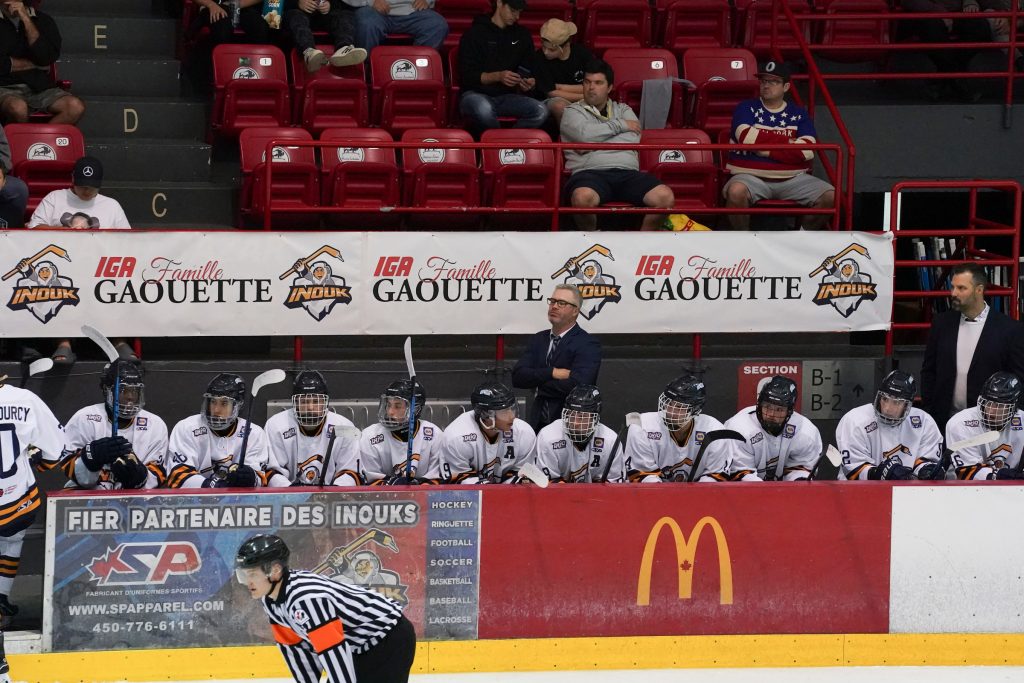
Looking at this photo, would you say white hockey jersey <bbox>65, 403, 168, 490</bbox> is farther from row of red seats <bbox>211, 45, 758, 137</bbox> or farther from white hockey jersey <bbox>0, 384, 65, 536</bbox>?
row of red seats <bbox>211, 45, 758, 137</bbox>

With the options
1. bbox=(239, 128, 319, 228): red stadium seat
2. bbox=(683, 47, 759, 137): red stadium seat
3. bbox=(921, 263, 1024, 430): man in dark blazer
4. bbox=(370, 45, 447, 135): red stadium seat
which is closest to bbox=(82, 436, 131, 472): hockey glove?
bbox=(239, 128, 319, 228): red stadium seat

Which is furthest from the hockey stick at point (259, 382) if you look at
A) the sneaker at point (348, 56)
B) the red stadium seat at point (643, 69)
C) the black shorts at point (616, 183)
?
the red stadium seat at point (643, 69)

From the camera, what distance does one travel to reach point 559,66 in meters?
11.8

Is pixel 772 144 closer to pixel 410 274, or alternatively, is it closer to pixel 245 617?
pixel 410 274

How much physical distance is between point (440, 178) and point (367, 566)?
3580 mm

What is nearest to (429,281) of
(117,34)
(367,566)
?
(367,566)

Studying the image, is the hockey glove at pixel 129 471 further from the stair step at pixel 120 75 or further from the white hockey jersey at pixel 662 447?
the stair step at pixel 120 75

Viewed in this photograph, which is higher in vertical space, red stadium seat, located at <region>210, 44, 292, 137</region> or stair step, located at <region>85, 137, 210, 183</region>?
red stadium seat, located at <region>210, 44, 292, 137</region>

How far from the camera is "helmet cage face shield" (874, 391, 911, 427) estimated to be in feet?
29.7

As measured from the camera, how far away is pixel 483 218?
35.9ft

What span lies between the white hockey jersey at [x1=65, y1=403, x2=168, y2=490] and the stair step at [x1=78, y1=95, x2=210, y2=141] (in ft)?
11.3

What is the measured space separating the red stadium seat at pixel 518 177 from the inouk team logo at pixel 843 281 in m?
1.80

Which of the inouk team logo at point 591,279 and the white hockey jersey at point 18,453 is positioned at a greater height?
the inouk team logo at point 591,279

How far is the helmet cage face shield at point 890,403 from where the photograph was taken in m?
9.05
